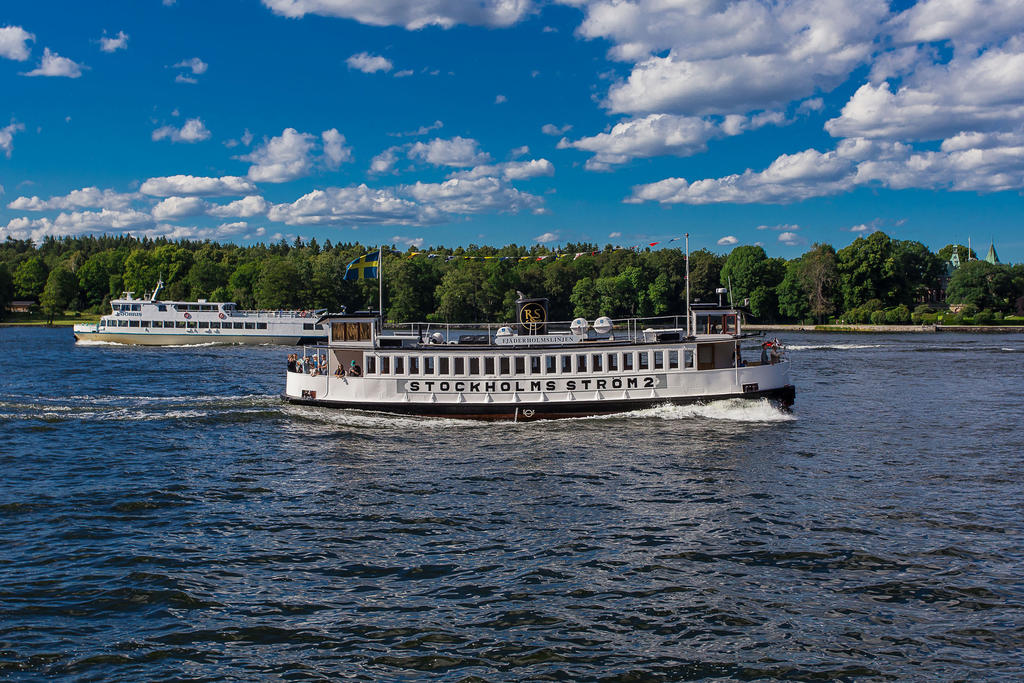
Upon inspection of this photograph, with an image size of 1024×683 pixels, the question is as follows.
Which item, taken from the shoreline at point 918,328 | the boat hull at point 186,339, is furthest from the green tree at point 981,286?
the boat hull at point 186,339

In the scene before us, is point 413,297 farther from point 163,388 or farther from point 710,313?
point 710,313

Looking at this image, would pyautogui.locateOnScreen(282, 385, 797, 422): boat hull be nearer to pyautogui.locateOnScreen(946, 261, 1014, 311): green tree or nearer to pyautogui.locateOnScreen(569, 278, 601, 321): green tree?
pyautogui.locateOnScreen(569, 278, 601, 321): green tree

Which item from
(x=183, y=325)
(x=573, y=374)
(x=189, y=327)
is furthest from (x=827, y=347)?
(x=183, y=325)

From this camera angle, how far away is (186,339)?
129000 millimetres

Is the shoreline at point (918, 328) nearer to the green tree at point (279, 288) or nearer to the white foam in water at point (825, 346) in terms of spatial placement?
the white foam in water at point (825, 346)

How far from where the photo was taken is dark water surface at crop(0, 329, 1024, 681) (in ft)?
58.0

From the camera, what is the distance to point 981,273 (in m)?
177

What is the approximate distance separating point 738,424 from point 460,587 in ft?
91.8

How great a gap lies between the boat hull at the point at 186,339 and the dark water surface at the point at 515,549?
3305 inches

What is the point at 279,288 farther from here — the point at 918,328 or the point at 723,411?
the point at 723,411

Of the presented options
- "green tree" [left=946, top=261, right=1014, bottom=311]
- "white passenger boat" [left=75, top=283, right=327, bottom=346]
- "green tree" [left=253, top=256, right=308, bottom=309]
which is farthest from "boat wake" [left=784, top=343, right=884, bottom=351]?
"green tree" [left=253, top=256, right=308, bottom=309]

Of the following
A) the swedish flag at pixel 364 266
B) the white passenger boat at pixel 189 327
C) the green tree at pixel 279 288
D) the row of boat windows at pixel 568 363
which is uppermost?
the green tree at pixel 279 288

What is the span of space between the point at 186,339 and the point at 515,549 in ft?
386

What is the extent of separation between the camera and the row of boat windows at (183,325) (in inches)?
5089
